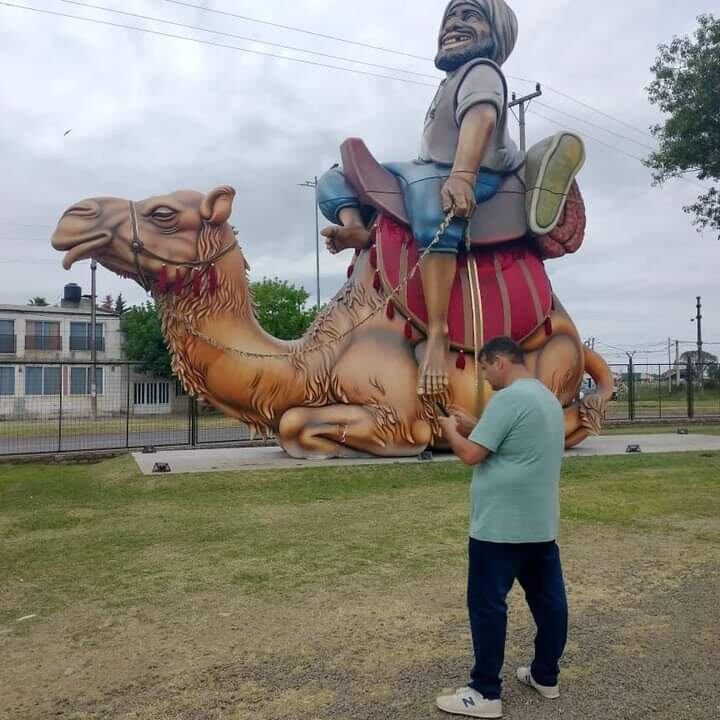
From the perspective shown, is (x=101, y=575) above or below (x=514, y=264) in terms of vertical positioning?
below

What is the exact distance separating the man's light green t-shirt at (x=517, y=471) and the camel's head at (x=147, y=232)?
24.0ft

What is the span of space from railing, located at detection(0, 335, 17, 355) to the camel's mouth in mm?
29478

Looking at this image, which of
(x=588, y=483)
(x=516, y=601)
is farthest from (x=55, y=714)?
(x=588, y=483)

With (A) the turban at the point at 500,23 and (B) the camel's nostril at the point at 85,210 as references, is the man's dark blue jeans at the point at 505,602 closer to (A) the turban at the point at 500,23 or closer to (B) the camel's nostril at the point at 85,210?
(B) the camel's nostril at the point at 85,210

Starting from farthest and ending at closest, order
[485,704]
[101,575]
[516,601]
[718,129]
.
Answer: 1. [718,129]
2. [101,575]
3. [516,601]
4. [485,704]

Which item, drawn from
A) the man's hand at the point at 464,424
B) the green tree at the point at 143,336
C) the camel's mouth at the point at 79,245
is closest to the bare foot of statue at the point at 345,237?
the camel's mouth at the point at 79,245

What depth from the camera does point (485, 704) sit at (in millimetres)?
2832

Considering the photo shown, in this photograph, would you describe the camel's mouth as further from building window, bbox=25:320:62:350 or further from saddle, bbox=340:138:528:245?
building window, bbox=25:320:62:350

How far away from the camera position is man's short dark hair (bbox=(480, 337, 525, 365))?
3.06 metres

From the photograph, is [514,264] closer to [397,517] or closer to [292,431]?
[292,431]

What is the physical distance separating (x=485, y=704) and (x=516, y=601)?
1.44m

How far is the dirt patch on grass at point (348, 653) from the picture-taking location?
2910 millimetres

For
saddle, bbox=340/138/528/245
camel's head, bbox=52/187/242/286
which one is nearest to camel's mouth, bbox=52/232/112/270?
camel's head, bbox=52/187/242/286

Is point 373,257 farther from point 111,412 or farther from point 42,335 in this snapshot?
point 42,335
